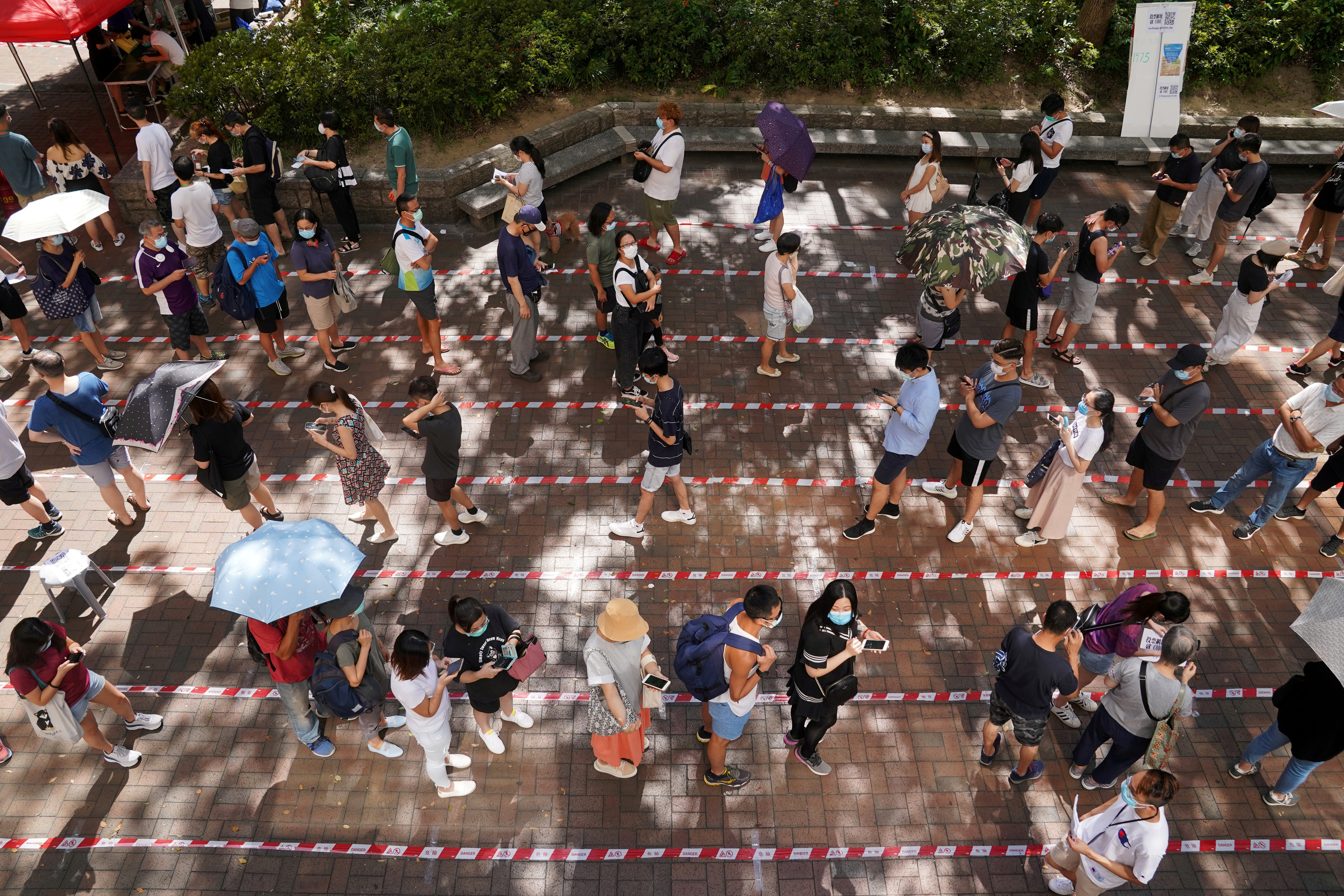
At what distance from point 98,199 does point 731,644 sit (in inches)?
324

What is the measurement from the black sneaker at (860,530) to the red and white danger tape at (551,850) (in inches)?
113

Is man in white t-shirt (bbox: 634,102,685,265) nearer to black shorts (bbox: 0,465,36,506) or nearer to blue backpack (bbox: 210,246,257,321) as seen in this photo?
blue backpack (bbox: 210,246,257,321)

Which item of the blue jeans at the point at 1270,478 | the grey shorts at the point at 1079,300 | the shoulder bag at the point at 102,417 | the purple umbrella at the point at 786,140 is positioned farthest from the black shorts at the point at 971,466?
the shoulder bag at the point at 102,417

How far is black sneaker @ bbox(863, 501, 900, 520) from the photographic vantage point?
865cm

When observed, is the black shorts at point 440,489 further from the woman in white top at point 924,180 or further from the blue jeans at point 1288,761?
the woman in white top at point 924,180

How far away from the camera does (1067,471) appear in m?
7.94

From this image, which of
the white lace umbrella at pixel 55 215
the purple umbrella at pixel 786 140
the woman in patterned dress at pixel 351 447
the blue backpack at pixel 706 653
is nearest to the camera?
the blue backpack at pixel 706 653

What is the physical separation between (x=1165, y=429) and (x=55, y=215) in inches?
425

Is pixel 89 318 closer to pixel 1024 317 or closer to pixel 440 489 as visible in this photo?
pixel 440 489

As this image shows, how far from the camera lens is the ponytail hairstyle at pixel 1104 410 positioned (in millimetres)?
7352

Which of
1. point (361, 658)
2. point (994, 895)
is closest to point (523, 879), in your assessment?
point (361, 658)

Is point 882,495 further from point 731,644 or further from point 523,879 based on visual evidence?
point 523,879

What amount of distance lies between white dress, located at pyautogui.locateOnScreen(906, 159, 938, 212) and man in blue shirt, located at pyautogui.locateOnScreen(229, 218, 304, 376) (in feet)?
24.5

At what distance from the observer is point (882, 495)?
833cm
